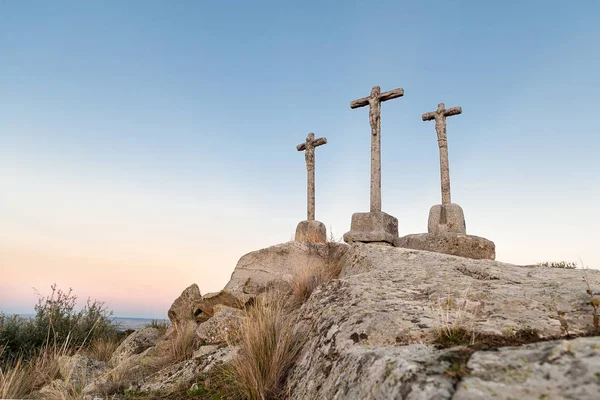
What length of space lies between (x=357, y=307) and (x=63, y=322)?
8574mm

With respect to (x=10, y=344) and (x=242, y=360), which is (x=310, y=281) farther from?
(x=10, y=344)

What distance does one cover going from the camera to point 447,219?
910cm

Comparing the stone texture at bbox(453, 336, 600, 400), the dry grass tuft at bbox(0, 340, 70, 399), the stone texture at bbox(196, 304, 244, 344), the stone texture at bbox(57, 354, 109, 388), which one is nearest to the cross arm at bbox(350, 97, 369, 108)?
the stone texture at bbox(196, 304, 244, 344)

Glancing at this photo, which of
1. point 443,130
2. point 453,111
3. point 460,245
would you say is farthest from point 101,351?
point 453,111

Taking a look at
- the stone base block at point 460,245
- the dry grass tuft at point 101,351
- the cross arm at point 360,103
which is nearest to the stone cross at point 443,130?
the cross arm at point 360,103

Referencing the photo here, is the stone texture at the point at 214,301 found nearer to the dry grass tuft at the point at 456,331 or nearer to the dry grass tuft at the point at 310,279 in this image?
the dry grass tuft at the point at 310,279

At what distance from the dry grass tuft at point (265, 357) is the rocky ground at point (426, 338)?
0.11 meters

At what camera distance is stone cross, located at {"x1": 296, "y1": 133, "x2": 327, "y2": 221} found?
12.3m

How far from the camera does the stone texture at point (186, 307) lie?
6406mm

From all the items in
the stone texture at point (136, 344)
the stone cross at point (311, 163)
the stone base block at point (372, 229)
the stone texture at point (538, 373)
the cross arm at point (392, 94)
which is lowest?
the stone texture at point (136, 344)

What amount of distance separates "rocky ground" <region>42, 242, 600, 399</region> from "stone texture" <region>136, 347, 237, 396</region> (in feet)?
0.05

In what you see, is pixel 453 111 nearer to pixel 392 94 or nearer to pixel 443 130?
pixel 443 130

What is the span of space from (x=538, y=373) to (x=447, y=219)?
26.7 ft

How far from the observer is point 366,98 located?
36.7 feet
